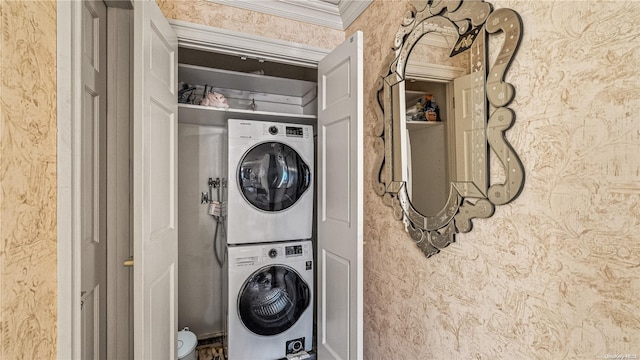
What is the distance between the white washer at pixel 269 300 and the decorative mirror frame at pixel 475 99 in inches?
40.8

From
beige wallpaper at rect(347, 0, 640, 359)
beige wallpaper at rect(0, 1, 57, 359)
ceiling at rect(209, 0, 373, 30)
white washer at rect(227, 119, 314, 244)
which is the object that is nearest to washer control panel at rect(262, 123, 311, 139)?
white washer at rect(227, 119, 314, 244)

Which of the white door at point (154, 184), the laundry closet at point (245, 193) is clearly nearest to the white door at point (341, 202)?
the laundry closet at point (245, 193)

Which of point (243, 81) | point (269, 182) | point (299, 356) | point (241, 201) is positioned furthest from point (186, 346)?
point (243, 81)

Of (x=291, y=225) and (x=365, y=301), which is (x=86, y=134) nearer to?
(x=291, y=225)

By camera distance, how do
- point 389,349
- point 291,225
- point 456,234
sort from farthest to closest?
1. point 291,225
2. point 389,349
3. point 456,234

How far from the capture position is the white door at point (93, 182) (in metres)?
1.09

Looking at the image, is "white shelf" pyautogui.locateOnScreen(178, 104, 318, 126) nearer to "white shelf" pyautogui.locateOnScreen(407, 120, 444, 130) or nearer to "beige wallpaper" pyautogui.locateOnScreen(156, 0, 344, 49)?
"beige wallpaper" pyautogui.locateOnScreen(156, 0, 344, 49)

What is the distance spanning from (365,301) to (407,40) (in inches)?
60.6

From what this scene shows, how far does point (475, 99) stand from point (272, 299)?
1.94 m

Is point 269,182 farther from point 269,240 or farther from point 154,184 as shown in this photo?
point 154,184

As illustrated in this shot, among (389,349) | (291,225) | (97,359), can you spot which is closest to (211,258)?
(291,225)

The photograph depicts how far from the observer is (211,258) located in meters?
2.78

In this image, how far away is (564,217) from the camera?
87 cm

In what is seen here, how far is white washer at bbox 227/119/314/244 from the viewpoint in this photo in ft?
7.28
